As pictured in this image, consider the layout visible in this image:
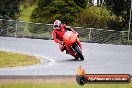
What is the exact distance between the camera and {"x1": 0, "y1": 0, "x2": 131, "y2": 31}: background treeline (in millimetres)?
37500

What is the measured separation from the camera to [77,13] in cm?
4041

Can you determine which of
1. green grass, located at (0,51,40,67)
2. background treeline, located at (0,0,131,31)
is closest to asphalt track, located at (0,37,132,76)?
green grass, located at (0,51,40,67)

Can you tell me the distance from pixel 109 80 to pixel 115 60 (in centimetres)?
1059

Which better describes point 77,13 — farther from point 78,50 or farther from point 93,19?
point 78,50

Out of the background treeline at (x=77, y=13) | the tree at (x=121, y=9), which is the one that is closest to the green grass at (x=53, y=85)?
the background treeline at (x=77, y=13)

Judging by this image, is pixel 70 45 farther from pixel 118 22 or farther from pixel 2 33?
pixel 118 22

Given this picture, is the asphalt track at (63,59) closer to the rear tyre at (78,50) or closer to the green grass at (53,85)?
the rear tyre at (78,50)

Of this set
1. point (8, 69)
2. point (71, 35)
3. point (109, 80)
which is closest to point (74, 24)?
point (71, 35)

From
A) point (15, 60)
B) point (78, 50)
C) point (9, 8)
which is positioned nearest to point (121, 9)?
point (9, 8)

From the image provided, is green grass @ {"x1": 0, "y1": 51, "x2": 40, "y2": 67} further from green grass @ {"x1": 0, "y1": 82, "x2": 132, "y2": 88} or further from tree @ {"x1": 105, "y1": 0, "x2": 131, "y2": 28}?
tree @ {"x1": 105, "y1": 0, "x2": 131, "y2": 28}

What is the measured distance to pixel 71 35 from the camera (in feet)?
72.5

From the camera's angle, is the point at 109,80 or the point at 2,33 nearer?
the point at 109,80

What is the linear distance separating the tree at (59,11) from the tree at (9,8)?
2134mm

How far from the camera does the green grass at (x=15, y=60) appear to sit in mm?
19484
